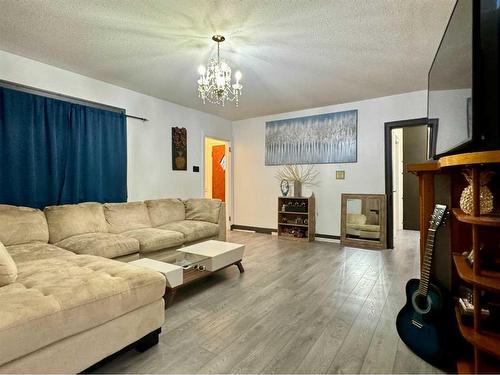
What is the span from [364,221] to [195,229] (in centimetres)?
289

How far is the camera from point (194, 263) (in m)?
2.67

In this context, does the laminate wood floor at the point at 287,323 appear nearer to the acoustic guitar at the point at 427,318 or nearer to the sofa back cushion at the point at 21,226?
the acoustic guitar at the point at 427,318

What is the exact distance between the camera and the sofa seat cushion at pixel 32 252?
7.14 ft

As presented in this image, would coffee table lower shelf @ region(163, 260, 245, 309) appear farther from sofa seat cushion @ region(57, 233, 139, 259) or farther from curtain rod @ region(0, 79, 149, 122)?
curtain rod @ region(0, 79, 149, 122)

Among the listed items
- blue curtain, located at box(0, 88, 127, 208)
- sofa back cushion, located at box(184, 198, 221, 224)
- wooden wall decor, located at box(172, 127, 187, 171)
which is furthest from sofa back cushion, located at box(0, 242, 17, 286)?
wooden wall decor, located at box(172, 127, 187, 171)

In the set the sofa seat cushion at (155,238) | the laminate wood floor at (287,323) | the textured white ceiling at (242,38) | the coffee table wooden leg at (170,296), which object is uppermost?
the textured white ceiling at (242,38)

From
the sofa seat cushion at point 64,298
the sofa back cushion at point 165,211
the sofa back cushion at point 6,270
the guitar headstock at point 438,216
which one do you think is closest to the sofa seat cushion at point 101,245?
the sofa seat cushion at point 64,298

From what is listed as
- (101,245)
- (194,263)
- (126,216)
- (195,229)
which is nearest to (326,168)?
(195,229)

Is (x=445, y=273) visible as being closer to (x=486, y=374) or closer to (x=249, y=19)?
(x=486, y=374)

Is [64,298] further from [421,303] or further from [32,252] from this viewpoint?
[421,303]

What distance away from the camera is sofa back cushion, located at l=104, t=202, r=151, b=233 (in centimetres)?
339

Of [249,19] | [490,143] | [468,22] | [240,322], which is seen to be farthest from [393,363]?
[249,19]

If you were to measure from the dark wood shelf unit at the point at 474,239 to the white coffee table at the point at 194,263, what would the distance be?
1.87 metres

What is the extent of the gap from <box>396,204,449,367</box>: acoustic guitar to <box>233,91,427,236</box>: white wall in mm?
2967
